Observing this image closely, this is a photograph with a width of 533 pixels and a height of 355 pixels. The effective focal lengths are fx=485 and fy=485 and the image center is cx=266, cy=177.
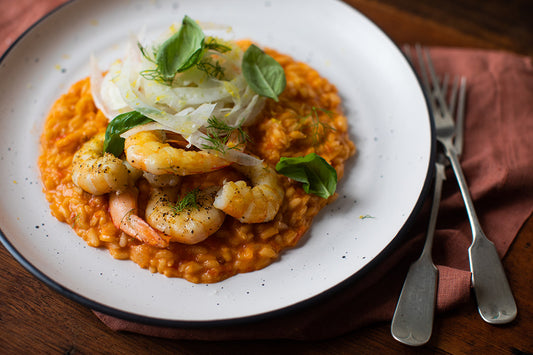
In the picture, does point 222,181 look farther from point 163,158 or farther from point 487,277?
point 487,277

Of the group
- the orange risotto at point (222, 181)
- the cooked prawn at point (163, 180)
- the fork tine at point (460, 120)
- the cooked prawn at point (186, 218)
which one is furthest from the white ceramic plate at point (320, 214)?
the cooked prawn at point (163, 180)

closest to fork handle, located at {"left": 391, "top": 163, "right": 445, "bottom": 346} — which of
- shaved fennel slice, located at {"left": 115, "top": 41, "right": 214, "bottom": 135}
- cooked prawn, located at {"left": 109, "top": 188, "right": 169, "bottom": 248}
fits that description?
cooked prawn, located at {"left": 109, "top": 188, "right": 169, "bottom": 248}

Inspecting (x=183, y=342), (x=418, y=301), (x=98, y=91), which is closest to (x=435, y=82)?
(x=418, y=301)

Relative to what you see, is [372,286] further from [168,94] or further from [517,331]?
Result: [168,94]

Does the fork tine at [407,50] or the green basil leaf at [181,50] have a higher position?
the green basil leaf at [181,50]

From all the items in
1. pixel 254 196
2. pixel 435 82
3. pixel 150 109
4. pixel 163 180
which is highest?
pixel 150 109

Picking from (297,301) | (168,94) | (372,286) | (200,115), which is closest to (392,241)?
(372,286)

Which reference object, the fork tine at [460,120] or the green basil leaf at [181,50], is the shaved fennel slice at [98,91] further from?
the fork tine at [460,120]
